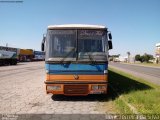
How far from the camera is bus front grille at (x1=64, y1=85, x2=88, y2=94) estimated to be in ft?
32.6

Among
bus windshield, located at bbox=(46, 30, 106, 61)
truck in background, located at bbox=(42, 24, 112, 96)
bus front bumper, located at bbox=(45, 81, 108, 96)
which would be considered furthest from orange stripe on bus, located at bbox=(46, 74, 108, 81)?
bus windshield, located at bbox=(46, 30, 106, 61)

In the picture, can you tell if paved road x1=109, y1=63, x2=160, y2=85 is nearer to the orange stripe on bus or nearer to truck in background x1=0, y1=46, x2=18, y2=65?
the orange stripe on bus

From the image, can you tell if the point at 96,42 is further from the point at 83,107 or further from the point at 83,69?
the point at 83,107

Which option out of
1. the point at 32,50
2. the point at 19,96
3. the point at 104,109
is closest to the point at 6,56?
the point at 32,50

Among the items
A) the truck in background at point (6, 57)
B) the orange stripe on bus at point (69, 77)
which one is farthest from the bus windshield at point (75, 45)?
the truck in background at point (6, 57)

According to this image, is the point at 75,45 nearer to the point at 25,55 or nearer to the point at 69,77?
the point at 69,77

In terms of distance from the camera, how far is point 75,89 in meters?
9.95

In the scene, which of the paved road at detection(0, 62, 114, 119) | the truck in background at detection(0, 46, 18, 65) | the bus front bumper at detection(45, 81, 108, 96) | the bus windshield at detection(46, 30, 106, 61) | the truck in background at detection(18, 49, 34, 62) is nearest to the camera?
the paved road at detection(0, 62, 114, 119)

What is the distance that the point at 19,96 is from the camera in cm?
1097

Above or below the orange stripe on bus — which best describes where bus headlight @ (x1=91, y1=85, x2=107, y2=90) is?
below

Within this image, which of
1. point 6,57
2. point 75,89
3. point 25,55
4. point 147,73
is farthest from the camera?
point 25,55

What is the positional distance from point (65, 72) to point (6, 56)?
45285 millimetres

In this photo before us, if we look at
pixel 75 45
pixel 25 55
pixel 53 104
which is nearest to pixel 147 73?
pixel 75 45

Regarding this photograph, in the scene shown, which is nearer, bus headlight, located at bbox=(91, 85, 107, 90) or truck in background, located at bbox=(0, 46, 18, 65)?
bus headlight, located at bbox=(91, 85, 107, 90)
